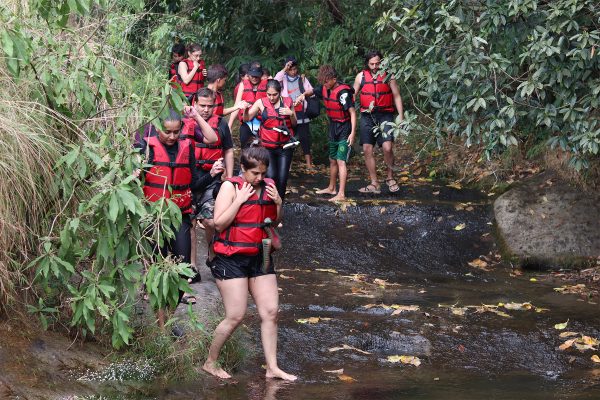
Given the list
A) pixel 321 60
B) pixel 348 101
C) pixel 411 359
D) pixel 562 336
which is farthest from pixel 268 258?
pixel 321 60

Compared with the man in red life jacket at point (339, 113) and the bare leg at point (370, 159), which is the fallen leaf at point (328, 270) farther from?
the bare leg at point (370, 159)

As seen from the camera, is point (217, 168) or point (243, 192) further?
point (217, 168)

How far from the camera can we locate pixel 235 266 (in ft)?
24.3

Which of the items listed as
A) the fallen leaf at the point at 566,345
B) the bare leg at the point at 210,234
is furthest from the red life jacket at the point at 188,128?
the fallen leaf at the point at 566,345

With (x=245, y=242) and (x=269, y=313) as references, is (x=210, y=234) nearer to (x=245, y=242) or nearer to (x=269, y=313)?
(x=245, y=242)

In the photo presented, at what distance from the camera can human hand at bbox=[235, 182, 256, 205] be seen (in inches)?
287

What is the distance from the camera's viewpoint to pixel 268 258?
7.43m

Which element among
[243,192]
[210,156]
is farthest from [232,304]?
[210,156]

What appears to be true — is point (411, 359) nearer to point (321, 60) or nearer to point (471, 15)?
point (471, 15)

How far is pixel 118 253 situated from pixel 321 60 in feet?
34.9

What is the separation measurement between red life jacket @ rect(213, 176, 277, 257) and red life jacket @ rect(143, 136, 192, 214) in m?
0.74

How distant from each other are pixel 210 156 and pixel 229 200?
7.77 feet

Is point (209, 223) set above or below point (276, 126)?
below

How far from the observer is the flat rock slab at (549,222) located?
1220cm
